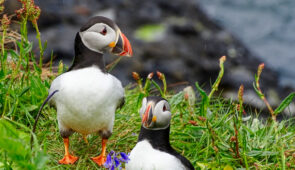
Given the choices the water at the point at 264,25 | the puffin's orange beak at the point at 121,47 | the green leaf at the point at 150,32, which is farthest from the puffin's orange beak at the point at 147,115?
the water at the point at 264,25

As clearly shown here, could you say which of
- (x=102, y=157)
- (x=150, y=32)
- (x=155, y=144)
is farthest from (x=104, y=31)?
(x=150, y=32)

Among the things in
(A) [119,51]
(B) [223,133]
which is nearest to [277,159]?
(B) [223,133]

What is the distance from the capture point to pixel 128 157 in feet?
10.3

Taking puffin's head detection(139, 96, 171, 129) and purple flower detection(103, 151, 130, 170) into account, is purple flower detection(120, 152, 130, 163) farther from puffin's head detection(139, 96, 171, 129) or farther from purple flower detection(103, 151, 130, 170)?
puffin's head detection(139, 96, 171, 129)

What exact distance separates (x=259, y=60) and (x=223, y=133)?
823cm

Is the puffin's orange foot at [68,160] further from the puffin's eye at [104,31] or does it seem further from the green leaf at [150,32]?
the green leaf at [150,32]

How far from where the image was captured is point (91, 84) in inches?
127

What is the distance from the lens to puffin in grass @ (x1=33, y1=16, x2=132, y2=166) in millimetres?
3240

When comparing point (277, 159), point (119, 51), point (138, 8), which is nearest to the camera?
point (119, 51)

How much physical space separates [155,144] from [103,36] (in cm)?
82

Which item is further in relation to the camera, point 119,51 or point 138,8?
point 138,8

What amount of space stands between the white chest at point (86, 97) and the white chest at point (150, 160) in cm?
40

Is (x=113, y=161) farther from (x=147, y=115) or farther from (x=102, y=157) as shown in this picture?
(x=102, y=157)

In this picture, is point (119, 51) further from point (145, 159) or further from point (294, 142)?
point (294, 142)
